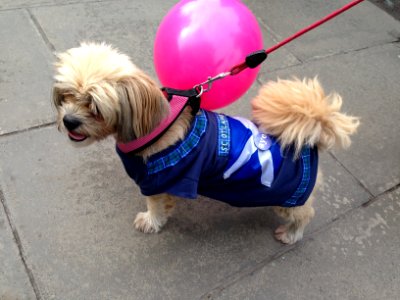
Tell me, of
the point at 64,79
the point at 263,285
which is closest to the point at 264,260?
the point at 263,285

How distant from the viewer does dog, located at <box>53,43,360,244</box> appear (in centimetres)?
173

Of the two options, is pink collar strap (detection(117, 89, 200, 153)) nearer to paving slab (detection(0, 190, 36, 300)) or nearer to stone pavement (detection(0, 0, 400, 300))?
stone pavement (detection(0, 0, 400, 300))

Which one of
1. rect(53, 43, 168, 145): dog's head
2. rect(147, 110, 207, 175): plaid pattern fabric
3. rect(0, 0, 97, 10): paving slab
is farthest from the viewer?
rect(0, 0, 97, 10): paving slab

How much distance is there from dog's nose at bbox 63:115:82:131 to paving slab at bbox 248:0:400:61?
2.95 metres

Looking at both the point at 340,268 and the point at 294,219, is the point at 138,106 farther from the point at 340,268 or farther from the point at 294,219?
the point at 340,268

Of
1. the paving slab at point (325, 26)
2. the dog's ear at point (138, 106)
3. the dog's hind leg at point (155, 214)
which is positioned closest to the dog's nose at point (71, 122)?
the dog's ear at point (138, 106)

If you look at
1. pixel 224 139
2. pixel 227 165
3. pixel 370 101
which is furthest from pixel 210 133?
pixel 370 101

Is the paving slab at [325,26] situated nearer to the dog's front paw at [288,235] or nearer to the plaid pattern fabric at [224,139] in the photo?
the dog's front paw at [288,235]

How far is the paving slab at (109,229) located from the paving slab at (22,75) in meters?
0.19

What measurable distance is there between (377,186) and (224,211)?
1251mm

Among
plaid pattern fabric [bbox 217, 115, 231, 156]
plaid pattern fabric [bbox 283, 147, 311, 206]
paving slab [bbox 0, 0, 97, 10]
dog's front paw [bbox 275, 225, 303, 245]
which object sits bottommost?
dog's front paw [bbox 275, 225, 303, 245]

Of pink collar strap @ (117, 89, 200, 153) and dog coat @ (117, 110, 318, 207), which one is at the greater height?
pink collar strap @ (117, 89, 200, 153)

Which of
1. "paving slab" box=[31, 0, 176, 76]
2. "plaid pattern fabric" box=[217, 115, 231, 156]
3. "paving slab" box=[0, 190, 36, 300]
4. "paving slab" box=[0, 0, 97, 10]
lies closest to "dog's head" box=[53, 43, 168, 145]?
"plaid pattern fabric" box=[217, 115, 231, 156]

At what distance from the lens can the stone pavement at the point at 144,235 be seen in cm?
231
